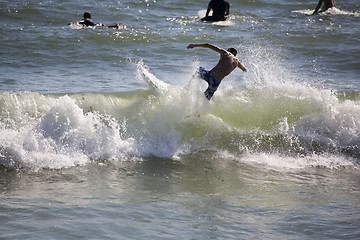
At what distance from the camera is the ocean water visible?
16.8 feet

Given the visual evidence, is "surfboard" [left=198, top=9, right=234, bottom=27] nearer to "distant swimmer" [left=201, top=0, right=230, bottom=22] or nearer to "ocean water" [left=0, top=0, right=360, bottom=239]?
"distant swimmer" [left=201, top=0, right=230, bottom=22]

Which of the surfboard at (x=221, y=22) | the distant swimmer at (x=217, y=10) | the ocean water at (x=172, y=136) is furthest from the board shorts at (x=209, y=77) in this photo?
the distant swimmer at (x=217, y=10)

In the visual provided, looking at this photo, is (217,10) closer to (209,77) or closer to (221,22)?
(221,22)

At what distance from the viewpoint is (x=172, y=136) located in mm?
8469

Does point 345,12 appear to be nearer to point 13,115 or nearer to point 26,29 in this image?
point 26,29

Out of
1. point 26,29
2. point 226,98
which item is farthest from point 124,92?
point 26,29

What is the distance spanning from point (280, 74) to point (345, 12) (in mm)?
9662

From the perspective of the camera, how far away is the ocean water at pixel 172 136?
511 cm

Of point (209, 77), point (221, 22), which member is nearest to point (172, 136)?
point (209, 77)

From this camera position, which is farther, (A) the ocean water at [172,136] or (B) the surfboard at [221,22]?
(B) the surfboard at [221,22]

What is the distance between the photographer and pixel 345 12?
19453 mm

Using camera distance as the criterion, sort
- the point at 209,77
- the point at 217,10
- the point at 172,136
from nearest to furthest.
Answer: the point at 172,136
the point at 209,77
the point at 217,10

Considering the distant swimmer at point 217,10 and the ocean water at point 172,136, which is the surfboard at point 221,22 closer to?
the distant swimmer at point 217,10

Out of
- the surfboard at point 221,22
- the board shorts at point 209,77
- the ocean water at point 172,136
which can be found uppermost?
the surfboard at point 221,22
